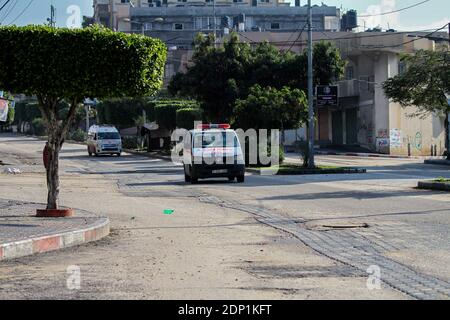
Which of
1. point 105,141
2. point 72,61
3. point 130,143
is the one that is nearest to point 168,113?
point 105,141

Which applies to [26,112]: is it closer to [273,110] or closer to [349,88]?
[349,88]

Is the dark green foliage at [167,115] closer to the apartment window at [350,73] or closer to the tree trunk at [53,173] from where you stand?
the apartment window at [350,73]

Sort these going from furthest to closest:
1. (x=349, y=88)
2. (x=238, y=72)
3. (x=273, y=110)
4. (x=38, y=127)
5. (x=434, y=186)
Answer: (x=38, y=127) → (x=349, y=88) → (x=238, y=72) → (x=273, y=110) → (x=434, y=186)

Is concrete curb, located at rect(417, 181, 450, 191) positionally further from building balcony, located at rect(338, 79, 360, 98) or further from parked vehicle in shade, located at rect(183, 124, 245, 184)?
building balcony, located at rect(338, 79, 360, 98)

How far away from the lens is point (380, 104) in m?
60.1

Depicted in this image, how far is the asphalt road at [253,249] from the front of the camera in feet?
26.8

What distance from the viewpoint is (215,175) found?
26828 millimetres

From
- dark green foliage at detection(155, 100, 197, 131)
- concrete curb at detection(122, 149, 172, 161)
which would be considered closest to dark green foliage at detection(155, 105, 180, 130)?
dark green foliage at detection(155, 100, 197, 131)

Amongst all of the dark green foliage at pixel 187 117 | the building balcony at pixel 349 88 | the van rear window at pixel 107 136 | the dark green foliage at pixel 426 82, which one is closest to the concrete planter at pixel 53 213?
the dark green foliage at pixel 426 82

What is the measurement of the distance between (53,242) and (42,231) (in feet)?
2.69

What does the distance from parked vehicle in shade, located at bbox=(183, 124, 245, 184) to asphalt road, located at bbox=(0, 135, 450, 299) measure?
4.40 metres

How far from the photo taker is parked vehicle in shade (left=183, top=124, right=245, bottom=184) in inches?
1055

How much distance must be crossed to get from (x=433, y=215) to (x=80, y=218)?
22.4 feet
